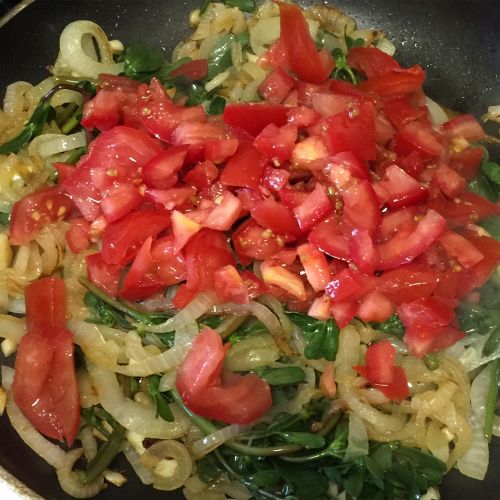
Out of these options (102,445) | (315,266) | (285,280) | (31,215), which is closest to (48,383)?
(102,445)

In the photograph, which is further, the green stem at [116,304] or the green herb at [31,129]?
the green herb at [31,129]

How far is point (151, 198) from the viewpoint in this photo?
2385mm

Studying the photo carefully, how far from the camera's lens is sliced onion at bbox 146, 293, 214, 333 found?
7.50 ft

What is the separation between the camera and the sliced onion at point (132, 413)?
2.26 m

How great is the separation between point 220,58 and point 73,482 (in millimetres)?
2035

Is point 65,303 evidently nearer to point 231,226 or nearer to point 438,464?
point 231,226

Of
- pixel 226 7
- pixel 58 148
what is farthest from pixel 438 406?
pixel 226 7

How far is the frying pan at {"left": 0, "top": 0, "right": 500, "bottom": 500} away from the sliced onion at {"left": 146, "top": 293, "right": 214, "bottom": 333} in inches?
59.2

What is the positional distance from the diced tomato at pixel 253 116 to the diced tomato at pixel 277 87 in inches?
6.7

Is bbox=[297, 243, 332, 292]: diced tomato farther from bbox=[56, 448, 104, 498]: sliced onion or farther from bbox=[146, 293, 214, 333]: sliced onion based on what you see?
bbox=[56, 448, 104, 498]: sliced onion

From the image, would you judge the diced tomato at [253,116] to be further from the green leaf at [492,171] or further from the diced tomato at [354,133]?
the green leaf at [492,171]

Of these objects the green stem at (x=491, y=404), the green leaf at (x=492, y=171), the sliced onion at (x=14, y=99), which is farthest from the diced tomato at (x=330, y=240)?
the sliced onion at (x=14, y=99)

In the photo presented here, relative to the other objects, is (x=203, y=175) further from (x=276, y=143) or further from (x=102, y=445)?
(x=102, y=445)

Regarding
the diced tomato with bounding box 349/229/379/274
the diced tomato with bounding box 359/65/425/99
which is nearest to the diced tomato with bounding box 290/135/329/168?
the diced tomato with bounding box 349/229/379/274
